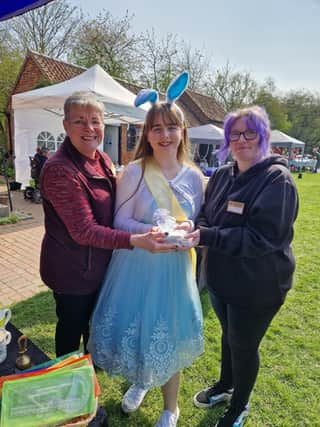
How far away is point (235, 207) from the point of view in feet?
4.75

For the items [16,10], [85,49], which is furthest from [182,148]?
[85,49]

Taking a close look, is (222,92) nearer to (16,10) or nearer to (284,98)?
(284,98)

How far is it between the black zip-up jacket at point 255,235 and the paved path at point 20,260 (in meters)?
2.71

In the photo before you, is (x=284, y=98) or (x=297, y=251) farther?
(x=284, y=98)

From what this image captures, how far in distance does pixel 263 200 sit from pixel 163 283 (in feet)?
2.28

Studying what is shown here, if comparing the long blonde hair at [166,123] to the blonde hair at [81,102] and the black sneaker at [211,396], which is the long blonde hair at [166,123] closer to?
the blonde hair at [81,102]

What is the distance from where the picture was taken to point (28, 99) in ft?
18.8

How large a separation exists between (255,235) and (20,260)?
3.87 metres

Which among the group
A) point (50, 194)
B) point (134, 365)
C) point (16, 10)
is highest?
point (16, 10)

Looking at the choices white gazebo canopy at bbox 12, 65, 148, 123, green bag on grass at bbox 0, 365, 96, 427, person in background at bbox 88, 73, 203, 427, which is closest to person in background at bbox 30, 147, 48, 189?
white gazebo canopy at bbox 12, 65, 148, 123

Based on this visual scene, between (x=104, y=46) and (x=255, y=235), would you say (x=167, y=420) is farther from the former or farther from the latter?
(x=104, y=46)

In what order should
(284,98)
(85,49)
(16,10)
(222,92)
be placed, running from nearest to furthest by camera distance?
1. (16,10)
2. (85,49)
3. (222,92)
4. (284,98)

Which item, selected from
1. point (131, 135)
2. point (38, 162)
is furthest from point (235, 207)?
point (131, 135)

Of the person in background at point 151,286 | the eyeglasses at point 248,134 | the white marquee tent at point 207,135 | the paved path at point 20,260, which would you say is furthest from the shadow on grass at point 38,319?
the white marquee tent at point 207,135
